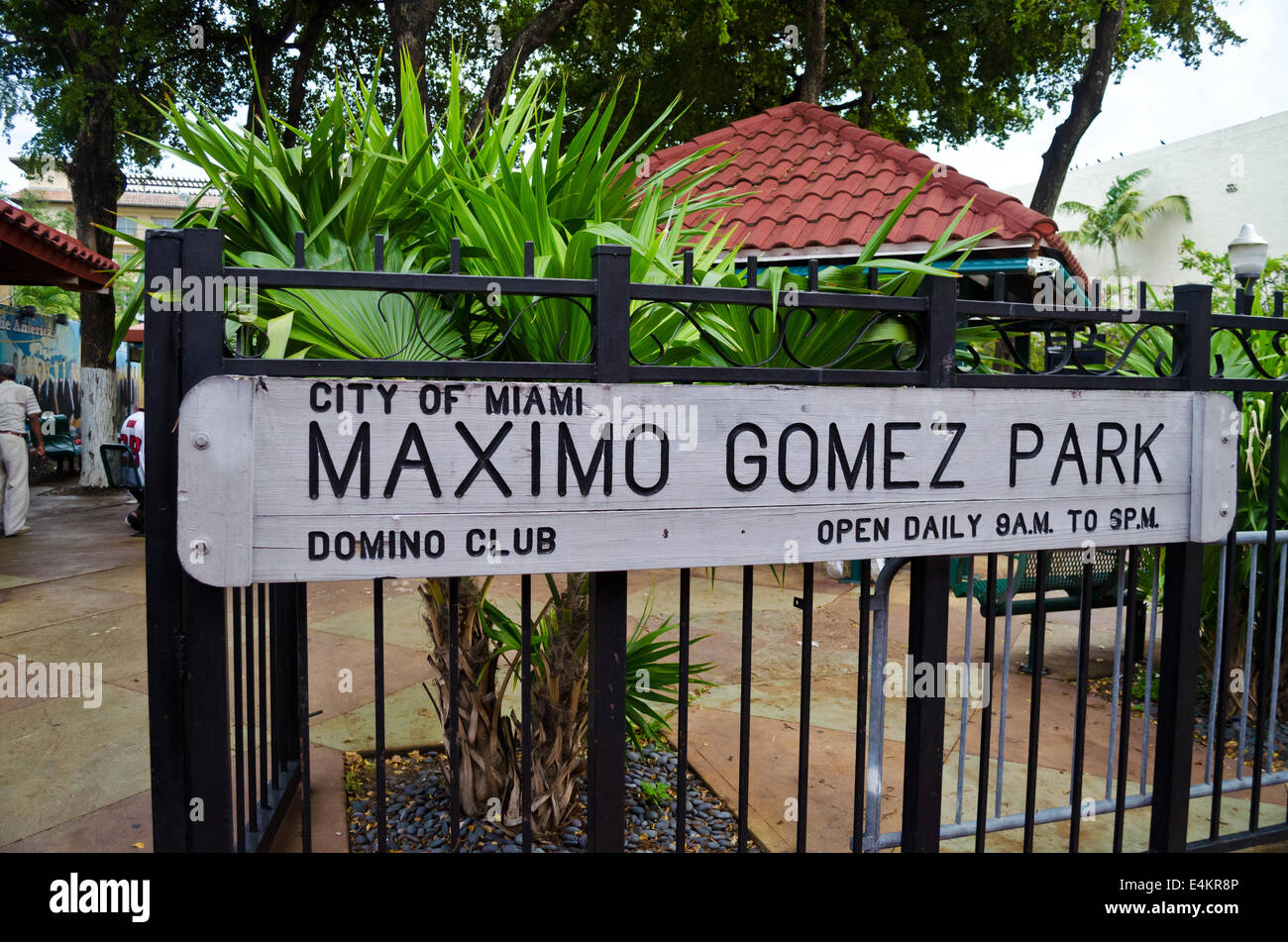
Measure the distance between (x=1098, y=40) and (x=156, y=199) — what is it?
69266 mm

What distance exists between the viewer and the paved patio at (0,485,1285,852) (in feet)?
11.3

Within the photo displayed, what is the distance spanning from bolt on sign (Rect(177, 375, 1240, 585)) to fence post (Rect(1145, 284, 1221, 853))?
0.96 feet

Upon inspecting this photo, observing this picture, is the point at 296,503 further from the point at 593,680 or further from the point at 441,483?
the point at 593,680

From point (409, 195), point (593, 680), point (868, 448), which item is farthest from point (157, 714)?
point (868, 448)

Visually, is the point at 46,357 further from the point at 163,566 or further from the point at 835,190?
the point at 163,566

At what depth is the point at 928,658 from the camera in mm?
2285

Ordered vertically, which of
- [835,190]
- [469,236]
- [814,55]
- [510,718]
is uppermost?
[814,55]

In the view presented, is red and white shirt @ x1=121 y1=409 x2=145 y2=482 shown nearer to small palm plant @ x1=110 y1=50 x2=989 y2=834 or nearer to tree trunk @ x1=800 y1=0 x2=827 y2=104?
small palm plant @ x1=110 y1=50 x2=989 y2=834

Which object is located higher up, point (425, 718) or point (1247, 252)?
point (1247, 252)

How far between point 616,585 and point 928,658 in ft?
Answer: 2.85

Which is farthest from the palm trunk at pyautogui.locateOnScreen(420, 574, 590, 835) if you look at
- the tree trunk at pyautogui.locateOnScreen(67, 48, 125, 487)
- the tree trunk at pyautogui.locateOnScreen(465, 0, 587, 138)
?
the tree trunk at pyautogui.locateOnScreen(67, 48, 125, 487)

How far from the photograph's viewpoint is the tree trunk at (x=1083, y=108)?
12508 millimetres

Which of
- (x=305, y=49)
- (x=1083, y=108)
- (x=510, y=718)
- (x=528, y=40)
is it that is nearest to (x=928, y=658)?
(x=510, y=718)

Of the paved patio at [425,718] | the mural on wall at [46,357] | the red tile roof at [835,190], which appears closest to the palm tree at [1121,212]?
the red tile roof at [835,190]
